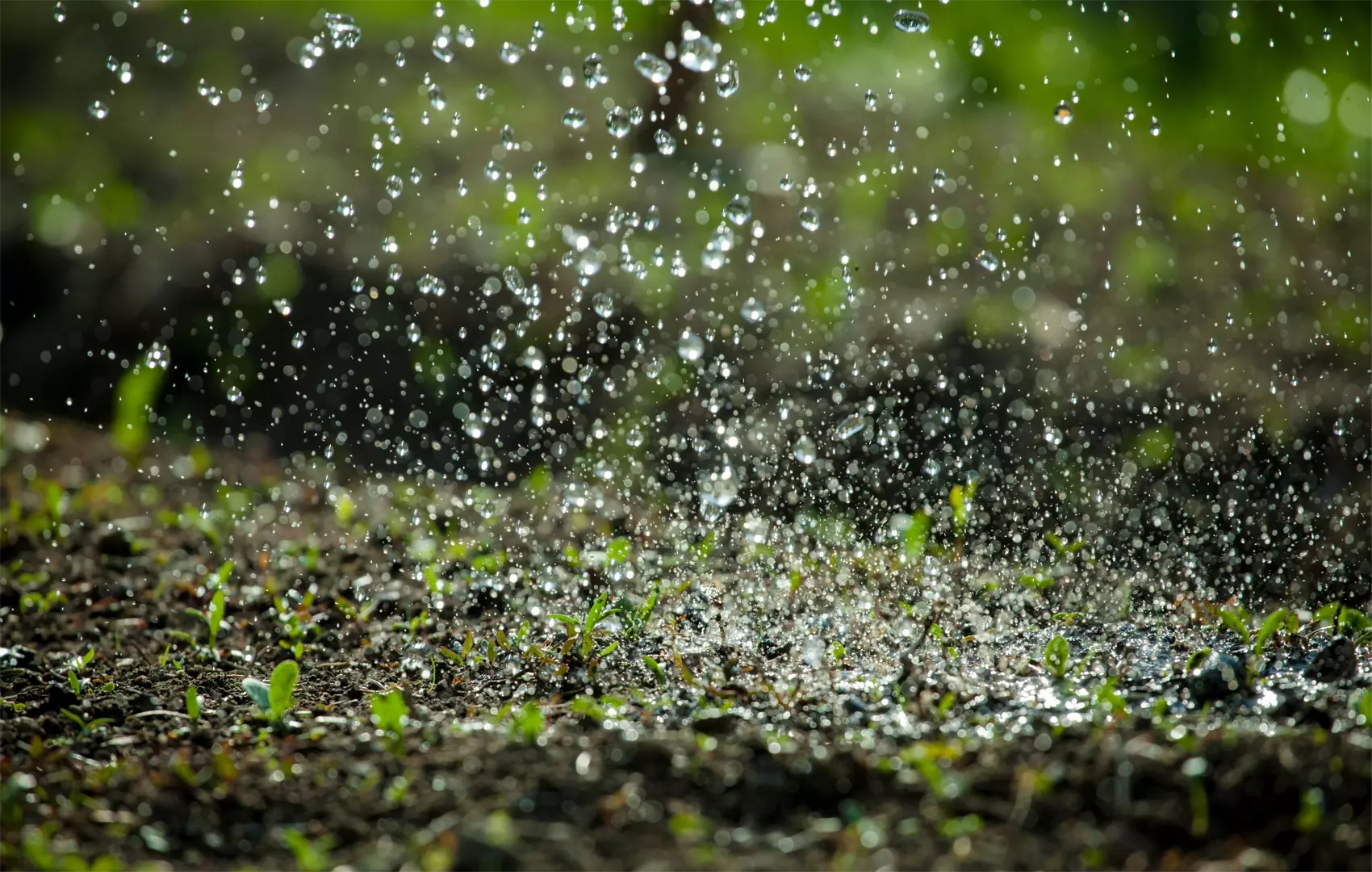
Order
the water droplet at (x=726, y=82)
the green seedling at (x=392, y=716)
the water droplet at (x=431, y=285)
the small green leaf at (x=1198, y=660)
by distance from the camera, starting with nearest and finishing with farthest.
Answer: the green seedling at (x=392, y=716) → the small green leaf at (x=1198, y=660) → the water droplet at (x=431, y=285) → the water droplet at (x=726, y=82)

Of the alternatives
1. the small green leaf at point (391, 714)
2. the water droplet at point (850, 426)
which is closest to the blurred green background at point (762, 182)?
the water droplet at point (850, 426)

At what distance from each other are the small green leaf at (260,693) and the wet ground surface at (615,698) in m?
0.03

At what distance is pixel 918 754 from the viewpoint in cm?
223

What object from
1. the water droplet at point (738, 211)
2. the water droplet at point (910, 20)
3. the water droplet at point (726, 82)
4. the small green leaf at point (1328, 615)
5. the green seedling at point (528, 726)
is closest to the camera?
the green seedling at point (528, 726)

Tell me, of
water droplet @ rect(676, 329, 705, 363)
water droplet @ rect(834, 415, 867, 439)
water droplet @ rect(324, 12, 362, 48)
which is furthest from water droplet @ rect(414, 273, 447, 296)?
water droplet @ rect(324, 12, 362, 48)

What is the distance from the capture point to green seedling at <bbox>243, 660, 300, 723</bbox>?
2852 mm

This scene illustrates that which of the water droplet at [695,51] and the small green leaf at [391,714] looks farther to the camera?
the water droplet at [695,51]

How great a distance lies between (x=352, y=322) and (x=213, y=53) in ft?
16.1

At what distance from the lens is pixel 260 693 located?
2900 mm

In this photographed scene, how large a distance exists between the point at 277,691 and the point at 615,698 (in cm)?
76

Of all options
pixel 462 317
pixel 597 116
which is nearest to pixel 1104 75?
pixel 597 116

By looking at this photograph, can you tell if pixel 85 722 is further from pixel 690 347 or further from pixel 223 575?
pixel 690 347

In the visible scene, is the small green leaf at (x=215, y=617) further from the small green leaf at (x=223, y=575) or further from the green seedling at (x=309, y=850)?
the green seedling at (x=309, y=850)

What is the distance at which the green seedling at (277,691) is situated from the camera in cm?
285
